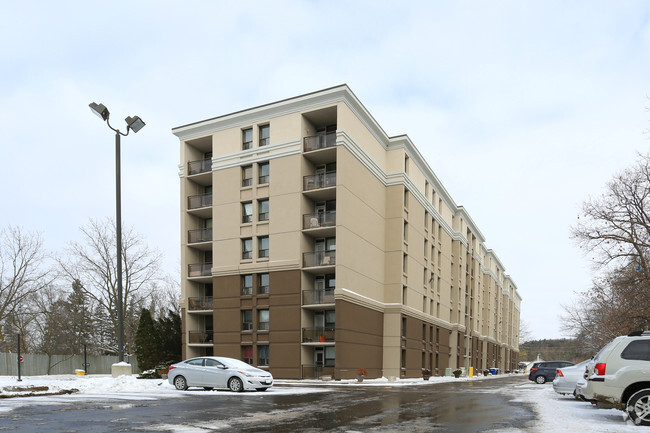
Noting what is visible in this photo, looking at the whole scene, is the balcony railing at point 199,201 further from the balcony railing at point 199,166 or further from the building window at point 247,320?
the building window at point 247,320

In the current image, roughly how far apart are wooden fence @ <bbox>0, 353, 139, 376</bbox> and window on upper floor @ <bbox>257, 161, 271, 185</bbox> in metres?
26.7

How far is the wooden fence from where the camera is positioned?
148 feet

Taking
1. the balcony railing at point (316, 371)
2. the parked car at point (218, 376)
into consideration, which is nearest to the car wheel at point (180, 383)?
the parked car at point (218, 376)

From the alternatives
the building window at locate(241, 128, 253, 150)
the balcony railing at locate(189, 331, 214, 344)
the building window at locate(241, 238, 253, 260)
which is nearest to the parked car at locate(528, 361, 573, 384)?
the building window at locate(241, 238, 253, 260)

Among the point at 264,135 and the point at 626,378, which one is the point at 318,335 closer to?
the point at 264,135

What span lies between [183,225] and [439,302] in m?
29.8

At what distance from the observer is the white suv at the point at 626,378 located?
35.6ft

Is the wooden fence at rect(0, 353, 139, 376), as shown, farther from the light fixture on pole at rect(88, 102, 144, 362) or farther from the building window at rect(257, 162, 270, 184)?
the light fixture on pole at rect(88, 102, 144, 362)

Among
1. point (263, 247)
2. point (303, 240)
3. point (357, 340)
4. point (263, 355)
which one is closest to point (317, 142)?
point (303, 240)

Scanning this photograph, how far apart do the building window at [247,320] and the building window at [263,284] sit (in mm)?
1907

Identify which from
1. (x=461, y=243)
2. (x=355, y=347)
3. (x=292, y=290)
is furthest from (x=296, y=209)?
(x=461, y=243)

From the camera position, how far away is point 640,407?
10.8 m

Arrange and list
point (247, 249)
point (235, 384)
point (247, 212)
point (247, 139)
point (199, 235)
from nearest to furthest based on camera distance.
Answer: point (235, 384)
point (247, 249)
point (247, 212)
point (247, 139)
point (199, 235)

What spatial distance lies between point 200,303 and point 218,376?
2367 centimetres
